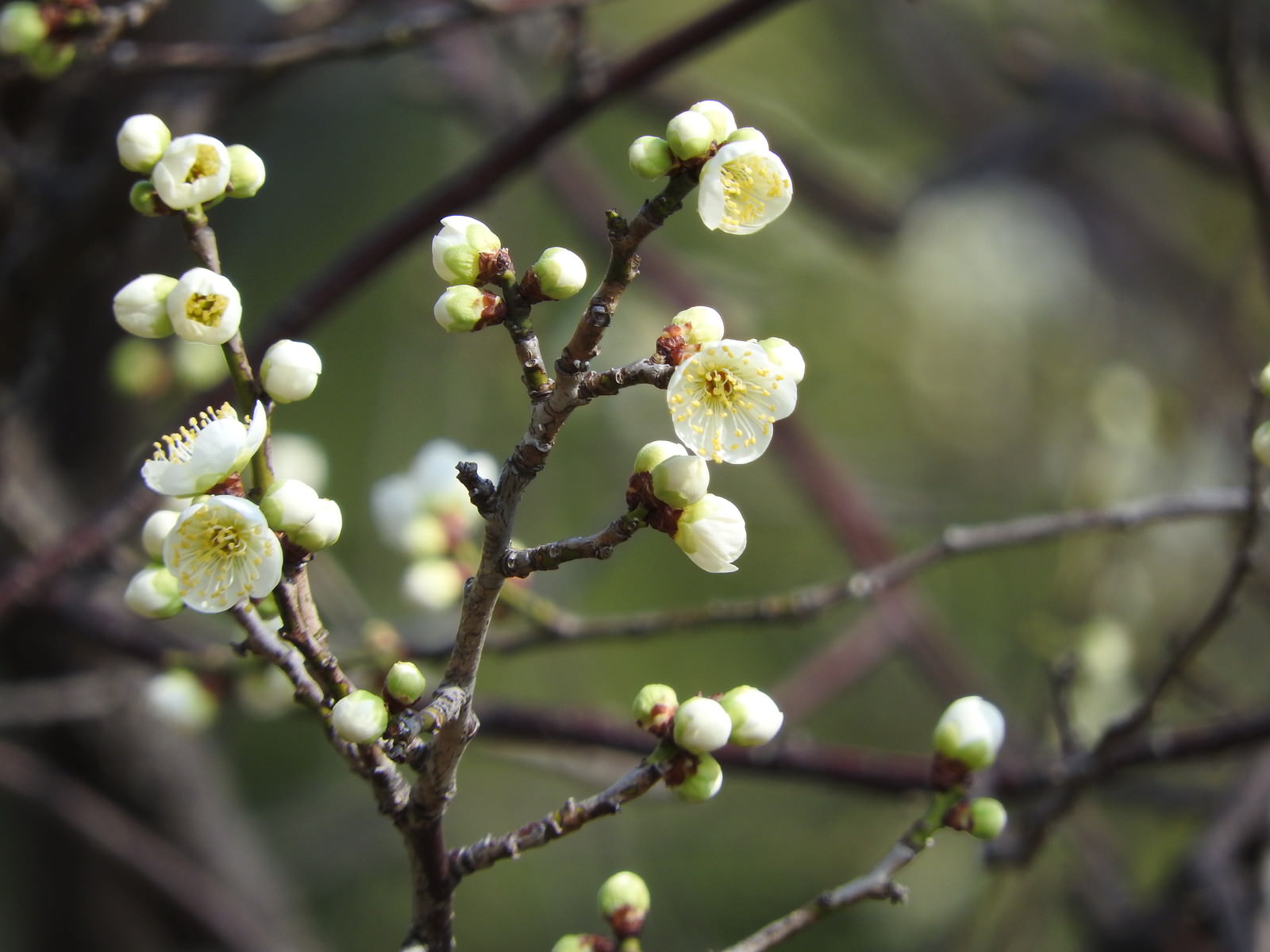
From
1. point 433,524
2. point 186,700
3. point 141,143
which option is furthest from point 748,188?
point 186,700

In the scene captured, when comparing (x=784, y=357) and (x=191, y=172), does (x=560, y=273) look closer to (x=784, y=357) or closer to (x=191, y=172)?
(x=784, y=357)

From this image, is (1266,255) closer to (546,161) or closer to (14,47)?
(546,161)

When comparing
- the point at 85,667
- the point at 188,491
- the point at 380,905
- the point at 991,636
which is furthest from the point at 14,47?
the point at 991,636

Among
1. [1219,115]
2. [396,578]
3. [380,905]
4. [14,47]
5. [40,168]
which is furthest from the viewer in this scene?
[380,905]

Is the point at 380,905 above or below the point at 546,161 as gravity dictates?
below

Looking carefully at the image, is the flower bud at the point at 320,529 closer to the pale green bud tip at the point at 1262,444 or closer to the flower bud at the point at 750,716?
the flower bud at the point at 750,716
